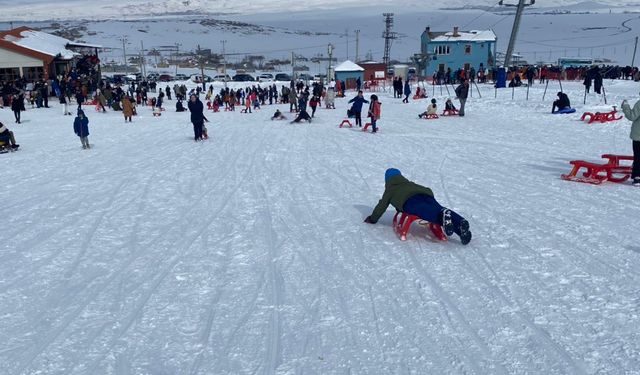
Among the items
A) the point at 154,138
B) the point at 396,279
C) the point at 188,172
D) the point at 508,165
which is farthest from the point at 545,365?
the point at 154,138

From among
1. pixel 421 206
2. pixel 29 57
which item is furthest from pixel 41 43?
pixel 421 206

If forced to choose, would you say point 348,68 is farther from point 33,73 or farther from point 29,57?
point 29,57

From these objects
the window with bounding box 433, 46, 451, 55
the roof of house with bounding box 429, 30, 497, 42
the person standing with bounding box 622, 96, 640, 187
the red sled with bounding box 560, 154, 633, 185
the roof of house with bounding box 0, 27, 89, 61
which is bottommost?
the red sled with bounding box 560, 154, 633, 185

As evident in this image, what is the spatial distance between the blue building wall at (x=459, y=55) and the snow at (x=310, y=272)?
44500 millimetres

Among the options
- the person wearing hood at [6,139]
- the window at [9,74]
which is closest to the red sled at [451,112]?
the person wearing hood at [6,139]

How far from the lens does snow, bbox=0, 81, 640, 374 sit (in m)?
3.77

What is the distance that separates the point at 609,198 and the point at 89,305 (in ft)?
22.7

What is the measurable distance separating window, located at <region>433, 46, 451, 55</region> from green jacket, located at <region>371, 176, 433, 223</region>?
5029 cm

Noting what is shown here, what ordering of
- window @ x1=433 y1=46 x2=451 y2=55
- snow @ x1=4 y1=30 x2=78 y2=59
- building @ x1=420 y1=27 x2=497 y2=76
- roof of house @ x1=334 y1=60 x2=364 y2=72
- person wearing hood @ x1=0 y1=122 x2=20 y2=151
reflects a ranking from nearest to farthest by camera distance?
person wearing hood @ x1=0 y1=122 x2=20 y2=151, snow @ x1=4 y1=30 x2=78 y2=59, roof of house @ x1=334 y1=60 x2=364 y2=72, building @ x1=420 y1=27 x2=497 y2=76, window @ x1=433 y1=46 x2=451 y2=55

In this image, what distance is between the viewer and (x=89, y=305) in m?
4.58

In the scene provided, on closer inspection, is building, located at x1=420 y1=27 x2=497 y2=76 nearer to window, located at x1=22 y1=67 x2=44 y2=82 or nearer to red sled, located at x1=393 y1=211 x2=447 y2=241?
window, located at x1=22 y1=67 x2=44 y2=82

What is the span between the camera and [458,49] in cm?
5325

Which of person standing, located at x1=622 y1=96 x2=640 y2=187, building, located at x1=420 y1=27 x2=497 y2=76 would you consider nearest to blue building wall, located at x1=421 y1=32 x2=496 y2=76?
building, located at x1=420 y1=27 x2=497 y2=76

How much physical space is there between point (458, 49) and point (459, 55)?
0.61 meters
